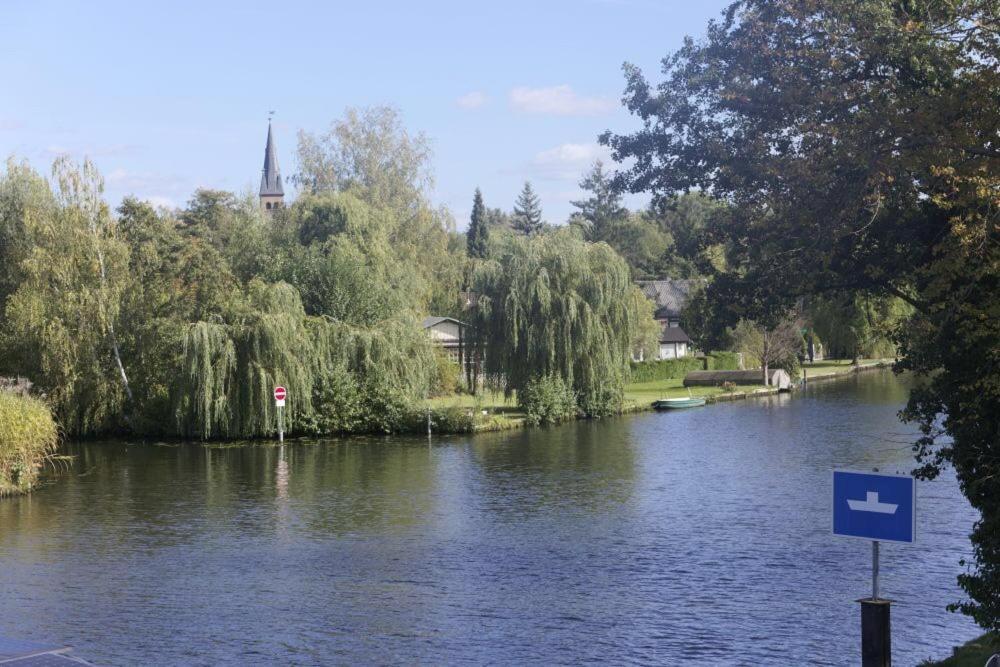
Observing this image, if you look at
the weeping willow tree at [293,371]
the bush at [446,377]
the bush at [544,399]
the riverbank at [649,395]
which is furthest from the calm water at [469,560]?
the bush at [446,377]

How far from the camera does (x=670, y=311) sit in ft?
309

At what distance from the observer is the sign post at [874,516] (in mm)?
9617

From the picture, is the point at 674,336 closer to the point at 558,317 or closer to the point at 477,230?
the point at 477,230

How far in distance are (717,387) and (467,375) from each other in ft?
67.9

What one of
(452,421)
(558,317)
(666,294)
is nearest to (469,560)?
(452,421)

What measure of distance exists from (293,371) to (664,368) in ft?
116

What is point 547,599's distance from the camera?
19391mm

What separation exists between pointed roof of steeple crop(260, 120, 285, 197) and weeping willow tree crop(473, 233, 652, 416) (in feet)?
213

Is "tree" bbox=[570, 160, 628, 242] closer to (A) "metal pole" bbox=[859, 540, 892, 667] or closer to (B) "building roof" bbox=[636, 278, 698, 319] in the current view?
Answer: (B) "building roof" bbox=[636, 278, 698, 319]

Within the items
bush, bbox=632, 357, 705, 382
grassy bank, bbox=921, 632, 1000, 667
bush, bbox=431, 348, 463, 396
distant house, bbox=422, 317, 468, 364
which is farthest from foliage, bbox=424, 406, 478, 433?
grassy bank, bbox=921, 632, 1000, 667

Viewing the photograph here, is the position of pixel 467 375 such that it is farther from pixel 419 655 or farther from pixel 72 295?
pixel 419 655

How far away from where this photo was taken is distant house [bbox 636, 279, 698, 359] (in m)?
88.8

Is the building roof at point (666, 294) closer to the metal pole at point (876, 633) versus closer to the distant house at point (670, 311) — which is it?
the distant house at point (670, 311)

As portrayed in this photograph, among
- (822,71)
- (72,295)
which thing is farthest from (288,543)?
(72,295)
